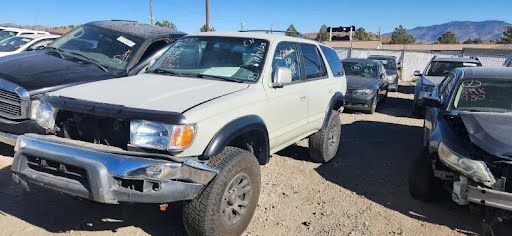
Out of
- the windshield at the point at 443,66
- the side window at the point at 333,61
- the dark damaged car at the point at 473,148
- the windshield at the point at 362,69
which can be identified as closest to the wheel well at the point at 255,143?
the dark damaged car at the point at 473,148

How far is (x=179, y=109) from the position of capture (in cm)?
343

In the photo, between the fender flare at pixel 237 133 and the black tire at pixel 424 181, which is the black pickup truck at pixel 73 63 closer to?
the fender flare at pixel 237 133

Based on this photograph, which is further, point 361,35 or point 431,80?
point 361,35

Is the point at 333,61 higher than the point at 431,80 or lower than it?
higher

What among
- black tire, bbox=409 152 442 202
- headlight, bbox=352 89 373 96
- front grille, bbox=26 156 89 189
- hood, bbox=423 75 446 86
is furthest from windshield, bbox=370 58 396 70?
front grille, bbox=26 156 89 189

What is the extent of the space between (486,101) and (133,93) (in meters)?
3.92

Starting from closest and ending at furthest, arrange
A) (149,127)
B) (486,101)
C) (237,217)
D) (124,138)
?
(149,127) → (124,138) → (237,217) → (486,101)

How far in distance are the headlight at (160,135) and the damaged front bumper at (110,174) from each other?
12 centimetres

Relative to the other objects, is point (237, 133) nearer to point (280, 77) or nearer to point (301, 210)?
point (280, 77)

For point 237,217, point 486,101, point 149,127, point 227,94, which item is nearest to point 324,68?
point 486,101

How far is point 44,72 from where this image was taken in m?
5.64

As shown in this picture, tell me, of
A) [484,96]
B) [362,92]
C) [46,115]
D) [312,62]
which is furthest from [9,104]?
[362,92]

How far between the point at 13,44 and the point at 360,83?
8.34 m

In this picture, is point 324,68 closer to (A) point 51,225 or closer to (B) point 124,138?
(B) point 124,138
